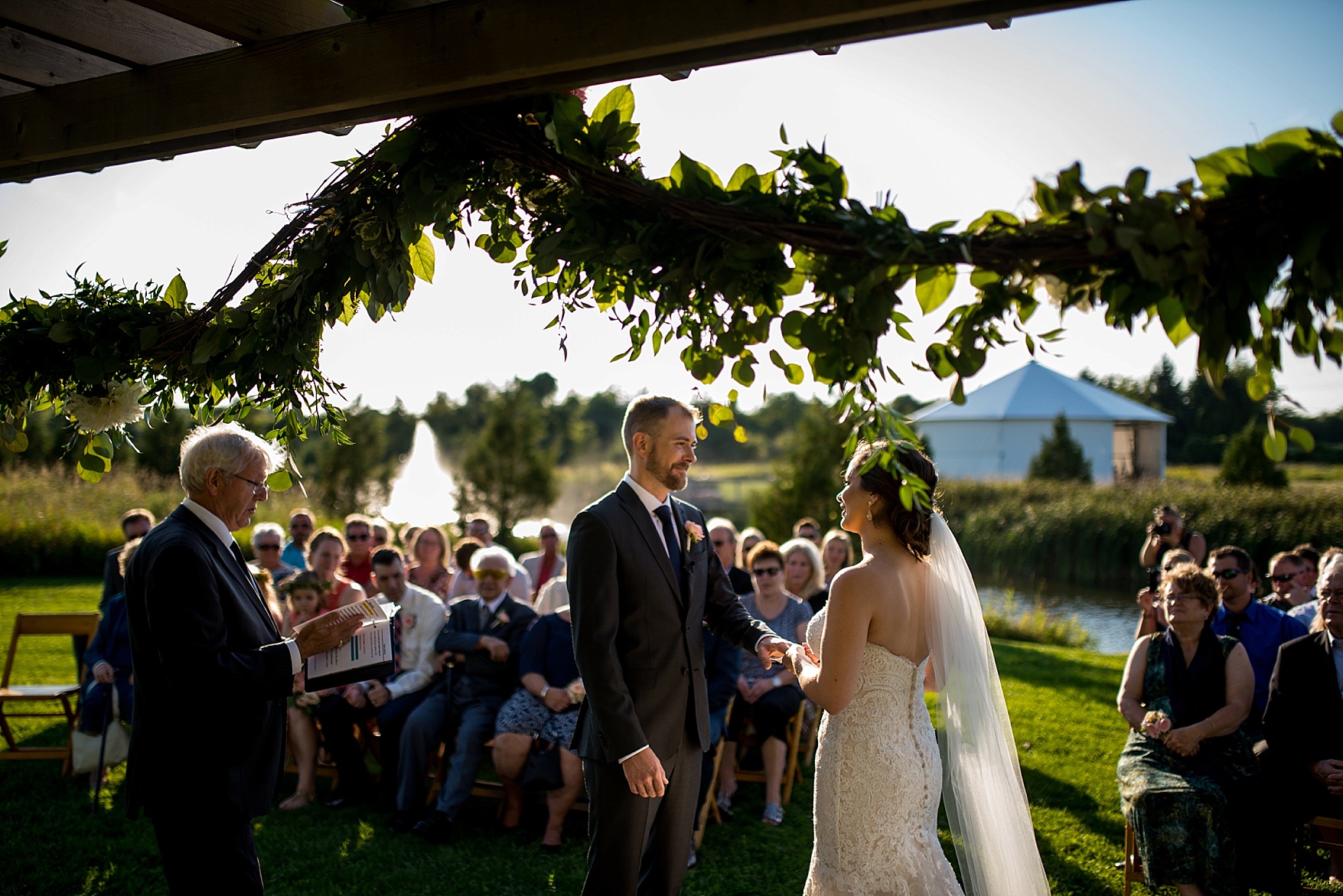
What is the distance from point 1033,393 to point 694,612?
35036 millimetres

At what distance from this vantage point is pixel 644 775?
3.00 m

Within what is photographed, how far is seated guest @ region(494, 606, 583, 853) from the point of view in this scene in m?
5.70

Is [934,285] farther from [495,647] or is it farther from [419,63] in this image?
[495,647]

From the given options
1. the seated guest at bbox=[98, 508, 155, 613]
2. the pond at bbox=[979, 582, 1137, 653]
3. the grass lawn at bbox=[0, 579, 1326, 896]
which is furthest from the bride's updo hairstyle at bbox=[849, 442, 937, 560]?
the pond at bbox=[979, 582, 1137, 653]

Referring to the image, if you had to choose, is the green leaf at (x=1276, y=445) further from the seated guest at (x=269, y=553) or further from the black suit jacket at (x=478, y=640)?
the seated guest at (x=269, y=553)

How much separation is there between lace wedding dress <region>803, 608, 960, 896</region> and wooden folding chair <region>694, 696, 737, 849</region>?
207 centimetres

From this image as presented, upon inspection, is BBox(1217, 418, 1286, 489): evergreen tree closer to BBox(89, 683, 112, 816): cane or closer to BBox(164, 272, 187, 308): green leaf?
BBox(89, 683, 112, 816): cane

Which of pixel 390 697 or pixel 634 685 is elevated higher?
pixel 634 685

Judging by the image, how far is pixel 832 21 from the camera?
192cm

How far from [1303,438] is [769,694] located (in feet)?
16.2

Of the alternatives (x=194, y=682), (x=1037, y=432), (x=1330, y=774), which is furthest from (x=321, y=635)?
(x=1037, y=432)

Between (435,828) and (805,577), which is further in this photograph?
(805,577)

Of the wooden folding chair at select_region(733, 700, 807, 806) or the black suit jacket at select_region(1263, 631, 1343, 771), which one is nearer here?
the black suit jacket at select_region(1263, 631, 1343, 771)

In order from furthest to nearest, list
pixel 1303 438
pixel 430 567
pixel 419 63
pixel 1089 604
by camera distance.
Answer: pixel 1089 604, pixel 430 567, pixel 419 63, pixel 1303 438
